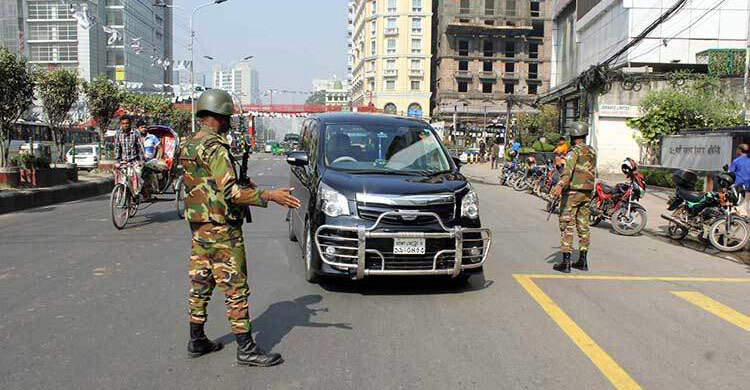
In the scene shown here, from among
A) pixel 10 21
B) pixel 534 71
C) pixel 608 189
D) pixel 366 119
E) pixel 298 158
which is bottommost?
pixel 608 189

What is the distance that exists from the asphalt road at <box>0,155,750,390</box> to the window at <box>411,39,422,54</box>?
274 feet

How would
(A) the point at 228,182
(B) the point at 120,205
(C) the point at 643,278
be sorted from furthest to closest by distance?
1. (B) the point at 120,205
2. (C) the point at 643,278
3. (A) the point at 228,182

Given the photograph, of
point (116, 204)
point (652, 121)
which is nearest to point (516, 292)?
point (116, 204)

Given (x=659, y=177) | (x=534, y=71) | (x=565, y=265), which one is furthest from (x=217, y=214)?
(x=534, y=71)

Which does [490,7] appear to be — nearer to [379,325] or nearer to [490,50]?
[490,50]

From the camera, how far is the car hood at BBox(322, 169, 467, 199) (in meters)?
6.05

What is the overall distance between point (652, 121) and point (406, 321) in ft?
83.7

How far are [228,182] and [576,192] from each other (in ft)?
16.2

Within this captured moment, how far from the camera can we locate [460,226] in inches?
242

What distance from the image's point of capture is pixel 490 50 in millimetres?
84562

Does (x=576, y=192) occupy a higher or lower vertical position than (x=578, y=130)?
lower

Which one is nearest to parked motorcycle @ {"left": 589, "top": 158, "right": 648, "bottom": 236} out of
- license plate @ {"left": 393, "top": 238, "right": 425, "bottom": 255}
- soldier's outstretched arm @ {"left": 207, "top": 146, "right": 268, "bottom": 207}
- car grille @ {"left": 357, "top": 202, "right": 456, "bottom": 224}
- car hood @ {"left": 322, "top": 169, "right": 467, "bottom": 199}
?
car hood @ {"left": 322, "top": 169, "right": 467, "bottom": 199}

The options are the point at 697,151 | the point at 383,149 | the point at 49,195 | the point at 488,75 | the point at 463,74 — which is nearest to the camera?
the point at 383,149

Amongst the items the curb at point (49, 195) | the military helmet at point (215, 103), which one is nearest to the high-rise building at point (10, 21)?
the curb at point (49, 195)
